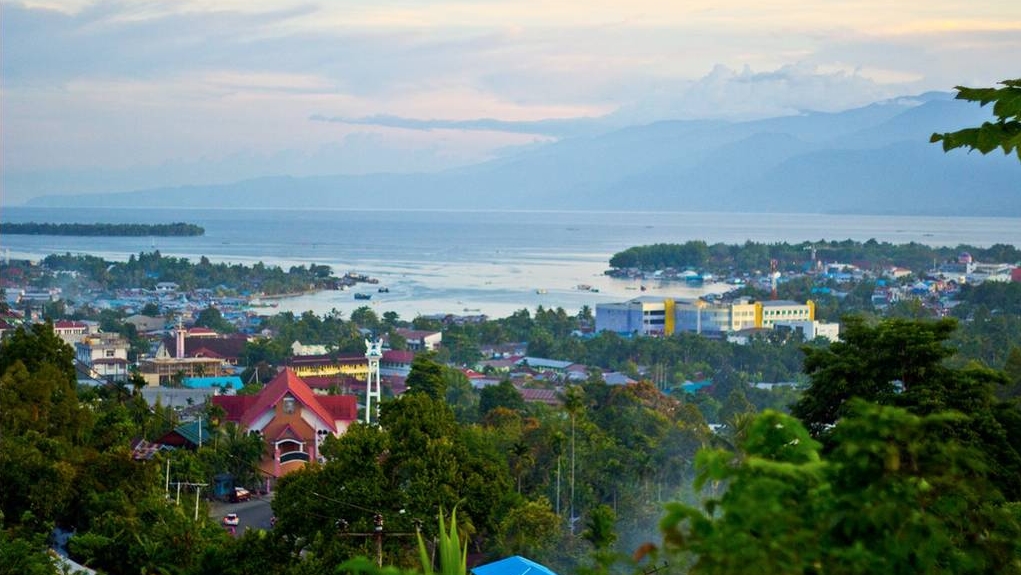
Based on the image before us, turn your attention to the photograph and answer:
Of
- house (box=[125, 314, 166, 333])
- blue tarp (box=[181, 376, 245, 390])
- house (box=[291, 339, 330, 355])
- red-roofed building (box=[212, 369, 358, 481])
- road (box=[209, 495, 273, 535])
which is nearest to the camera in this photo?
road (box=[209, 495, 273, 535])

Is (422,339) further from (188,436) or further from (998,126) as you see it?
(998,126)

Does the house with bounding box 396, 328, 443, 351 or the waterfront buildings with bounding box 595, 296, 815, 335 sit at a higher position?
the waterfront buildings with bounding box 595, 296, 815, 335

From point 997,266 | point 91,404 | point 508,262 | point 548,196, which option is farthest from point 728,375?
point 548,196

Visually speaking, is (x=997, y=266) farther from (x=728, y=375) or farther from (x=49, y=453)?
(x=49, y=453)

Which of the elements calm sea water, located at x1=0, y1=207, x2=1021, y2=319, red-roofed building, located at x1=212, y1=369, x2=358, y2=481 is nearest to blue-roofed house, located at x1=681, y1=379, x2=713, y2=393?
red-roofed building, located at x1=212, y1=369, x2=358, y2=481

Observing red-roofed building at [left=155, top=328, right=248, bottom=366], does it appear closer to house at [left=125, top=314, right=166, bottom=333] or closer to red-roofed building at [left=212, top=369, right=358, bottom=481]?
house at [left=125, top=314, right=166, bottom=333]

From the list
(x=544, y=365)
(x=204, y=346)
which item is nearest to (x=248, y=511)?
(x=544, y=365)
